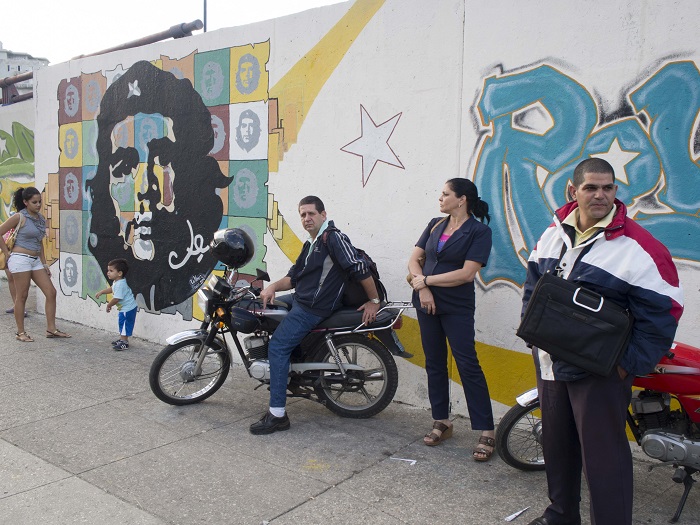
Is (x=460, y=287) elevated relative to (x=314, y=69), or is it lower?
lower

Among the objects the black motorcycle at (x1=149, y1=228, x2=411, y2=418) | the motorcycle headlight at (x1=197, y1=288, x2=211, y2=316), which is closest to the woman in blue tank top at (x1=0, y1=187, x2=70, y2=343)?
the black motorcycle at (x1=149, y1=228, x2=411, y2=418)

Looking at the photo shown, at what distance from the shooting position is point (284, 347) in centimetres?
489

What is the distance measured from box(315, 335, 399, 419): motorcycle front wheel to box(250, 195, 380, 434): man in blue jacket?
25 centimetres

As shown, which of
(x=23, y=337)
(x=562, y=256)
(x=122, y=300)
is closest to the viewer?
(x=562, y=256)

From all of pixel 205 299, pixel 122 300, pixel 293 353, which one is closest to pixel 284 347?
pixel 293 353

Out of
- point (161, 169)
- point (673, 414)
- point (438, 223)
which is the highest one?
point (161, 169)

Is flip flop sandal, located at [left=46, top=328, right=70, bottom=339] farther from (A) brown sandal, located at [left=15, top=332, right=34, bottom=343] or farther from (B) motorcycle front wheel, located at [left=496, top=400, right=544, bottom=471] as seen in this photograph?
(B) motorcycle front wheel, located at [left=496, top=400, right=544, bottom=471]

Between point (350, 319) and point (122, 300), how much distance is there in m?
3.70

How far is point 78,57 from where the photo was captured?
8.87m

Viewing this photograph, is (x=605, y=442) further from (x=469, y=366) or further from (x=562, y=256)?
(x=469, y=366)

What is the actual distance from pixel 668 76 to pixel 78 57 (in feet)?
25.0

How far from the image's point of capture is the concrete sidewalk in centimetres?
365

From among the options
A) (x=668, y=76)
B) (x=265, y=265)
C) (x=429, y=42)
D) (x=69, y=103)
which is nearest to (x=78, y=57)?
(x=69, y=103)

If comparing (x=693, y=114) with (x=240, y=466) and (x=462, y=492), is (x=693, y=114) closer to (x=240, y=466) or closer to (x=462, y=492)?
(x=462, y=492)
